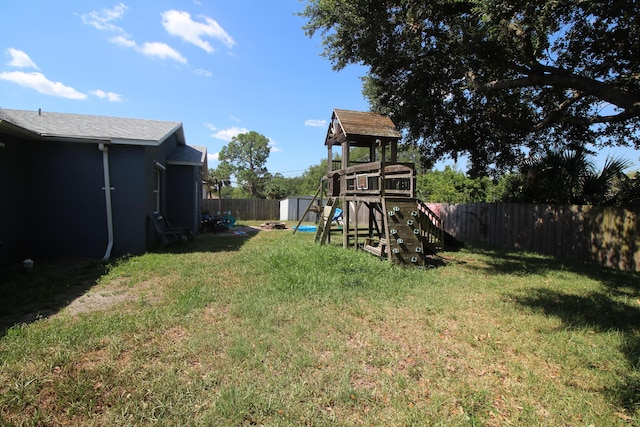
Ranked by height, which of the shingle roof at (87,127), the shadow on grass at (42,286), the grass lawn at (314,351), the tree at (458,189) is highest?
the shingle roof at (87,127)

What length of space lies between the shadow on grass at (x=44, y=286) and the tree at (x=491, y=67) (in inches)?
341

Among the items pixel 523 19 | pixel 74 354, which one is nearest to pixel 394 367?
pixel 74 354

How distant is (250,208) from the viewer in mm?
26312

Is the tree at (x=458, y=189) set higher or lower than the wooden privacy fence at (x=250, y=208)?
higher

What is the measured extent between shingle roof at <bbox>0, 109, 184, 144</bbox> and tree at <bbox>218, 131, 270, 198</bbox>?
144ft

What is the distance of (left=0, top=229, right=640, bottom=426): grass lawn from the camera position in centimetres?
251

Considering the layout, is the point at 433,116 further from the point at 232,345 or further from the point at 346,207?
the point at 232,345

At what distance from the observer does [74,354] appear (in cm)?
321

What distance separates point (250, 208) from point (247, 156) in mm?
30792

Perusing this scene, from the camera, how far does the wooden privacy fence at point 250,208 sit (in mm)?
24700

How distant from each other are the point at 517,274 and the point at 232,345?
254 inches

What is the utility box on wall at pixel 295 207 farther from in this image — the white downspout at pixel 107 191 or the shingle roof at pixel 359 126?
the white downspout at pixel 107 191

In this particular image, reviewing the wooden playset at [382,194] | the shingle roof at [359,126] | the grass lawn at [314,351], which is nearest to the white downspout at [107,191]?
the grass lawn at [314,351]

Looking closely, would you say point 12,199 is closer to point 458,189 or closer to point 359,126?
point 359,126
